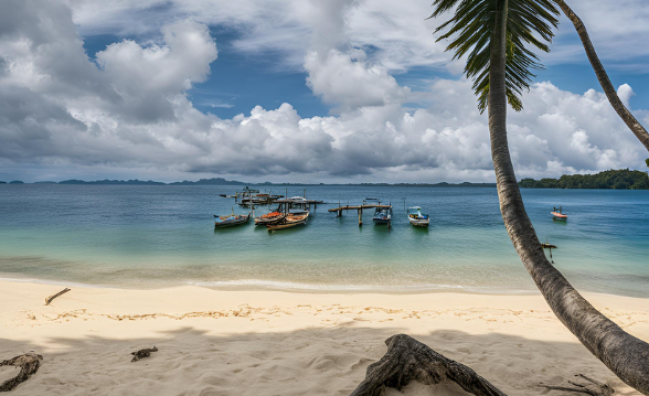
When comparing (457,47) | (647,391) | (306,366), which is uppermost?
(457,47)

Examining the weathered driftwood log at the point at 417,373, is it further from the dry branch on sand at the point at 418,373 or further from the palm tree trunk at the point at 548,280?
the palm tree trunk at the point at 548,280

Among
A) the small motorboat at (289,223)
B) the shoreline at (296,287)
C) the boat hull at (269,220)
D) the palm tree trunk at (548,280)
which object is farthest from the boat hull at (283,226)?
the palm tree trunk at (548,280)

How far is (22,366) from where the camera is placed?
521 centimetres

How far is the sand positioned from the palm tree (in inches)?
74.4

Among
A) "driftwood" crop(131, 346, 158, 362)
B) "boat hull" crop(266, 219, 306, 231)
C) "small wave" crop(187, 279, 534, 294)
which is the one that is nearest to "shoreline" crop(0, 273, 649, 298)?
"small wave" crop(187, 279, 534, 294)

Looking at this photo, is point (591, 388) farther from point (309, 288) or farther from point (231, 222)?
point (231, 222)

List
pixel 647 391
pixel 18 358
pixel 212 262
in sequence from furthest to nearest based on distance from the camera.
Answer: pixel 212 262 → pixel 18 358 → pixel 647 391

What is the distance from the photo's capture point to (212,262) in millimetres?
20781

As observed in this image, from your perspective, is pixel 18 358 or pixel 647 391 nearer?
pixel 647 391

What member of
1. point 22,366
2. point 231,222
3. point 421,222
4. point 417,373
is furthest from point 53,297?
point 421,222

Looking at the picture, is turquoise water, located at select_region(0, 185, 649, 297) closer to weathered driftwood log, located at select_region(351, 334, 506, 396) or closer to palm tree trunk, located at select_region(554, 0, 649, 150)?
weathered driftwood log, located at select_region(351, 334, 506, 396)

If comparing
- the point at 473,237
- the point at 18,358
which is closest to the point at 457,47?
the point at 18,358

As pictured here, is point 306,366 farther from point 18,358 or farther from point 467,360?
point 18,358

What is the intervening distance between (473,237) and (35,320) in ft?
107
